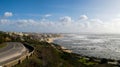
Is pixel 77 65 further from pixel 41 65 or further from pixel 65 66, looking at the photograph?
pixel 41 65

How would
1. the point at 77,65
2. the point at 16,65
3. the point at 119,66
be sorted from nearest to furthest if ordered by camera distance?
the point at 16,65 < the point at 77,65 < the point at 119,66

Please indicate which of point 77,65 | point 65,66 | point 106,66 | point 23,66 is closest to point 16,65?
point 23,66

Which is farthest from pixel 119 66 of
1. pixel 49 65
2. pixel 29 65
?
pixel 29 65

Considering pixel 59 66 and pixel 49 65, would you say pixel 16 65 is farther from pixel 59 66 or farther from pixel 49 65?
pixel 59 66

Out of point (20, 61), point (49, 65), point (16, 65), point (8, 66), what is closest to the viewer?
point (8, 66)

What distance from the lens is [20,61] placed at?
29234 millimetres

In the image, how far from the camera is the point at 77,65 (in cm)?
4372

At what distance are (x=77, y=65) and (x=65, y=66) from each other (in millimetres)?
6923

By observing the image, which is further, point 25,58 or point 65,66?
point 65,66

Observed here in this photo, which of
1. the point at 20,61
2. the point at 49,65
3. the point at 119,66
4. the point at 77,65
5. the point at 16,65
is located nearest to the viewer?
the point at 16,65

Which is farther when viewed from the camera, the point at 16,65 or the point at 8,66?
the point at 16,65

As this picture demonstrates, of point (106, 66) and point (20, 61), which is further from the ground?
point (20, 61)

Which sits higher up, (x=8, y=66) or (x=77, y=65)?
(x=8, y=66)

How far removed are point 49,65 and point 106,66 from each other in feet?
57.3
